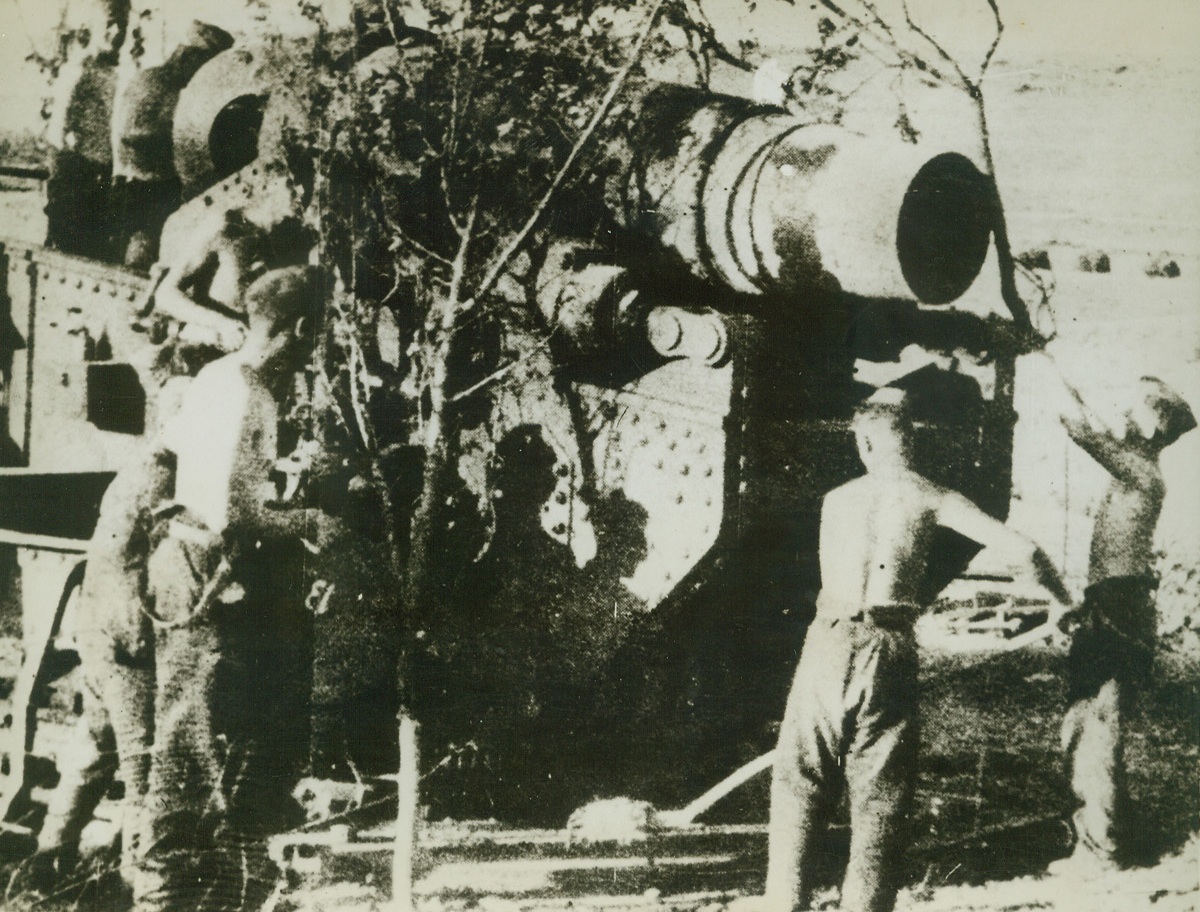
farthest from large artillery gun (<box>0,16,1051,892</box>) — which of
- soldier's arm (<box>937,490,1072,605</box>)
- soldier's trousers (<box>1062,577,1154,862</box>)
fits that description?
soldier's trousers (<box>1062,577,1154,862</box>)

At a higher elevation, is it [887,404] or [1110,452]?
[887,404]

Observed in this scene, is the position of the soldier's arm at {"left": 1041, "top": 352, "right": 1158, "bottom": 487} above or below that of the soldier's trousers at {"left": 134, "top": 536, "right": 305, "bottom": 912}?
above

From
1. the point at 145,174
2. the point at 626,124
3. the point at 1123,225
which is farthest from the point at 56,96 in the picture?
the point at 1123,225

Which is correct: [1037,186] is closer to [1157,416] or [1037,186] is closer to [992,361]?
[992,361]

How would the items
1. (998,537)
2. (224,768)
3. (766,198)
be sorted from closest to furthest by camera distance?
(224,768)
(766,198)
(998,537)

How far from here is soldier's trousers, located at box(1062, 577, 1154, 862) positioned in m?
2.92

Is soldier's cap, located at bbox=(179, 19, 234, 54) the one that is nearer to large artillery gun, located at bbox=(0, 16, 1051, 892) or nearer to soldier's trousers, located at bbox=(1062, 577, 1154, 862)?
large artillery gun, located at bbox=(0, 16, 1051, 892)

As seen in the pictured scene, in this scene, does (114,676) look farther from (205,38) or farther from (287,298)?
(205,38)

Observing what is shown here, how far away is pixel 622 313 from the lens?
2768 mm

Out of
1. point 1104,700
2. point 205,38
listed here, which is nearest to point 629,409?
point 205,38

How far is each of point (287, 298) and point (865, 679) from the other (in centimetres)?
208

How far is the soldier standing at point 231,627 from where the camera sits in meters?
2.67

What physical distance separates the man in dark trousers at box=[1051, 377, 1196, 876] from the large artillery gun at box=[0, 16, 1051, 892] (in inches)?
31.2

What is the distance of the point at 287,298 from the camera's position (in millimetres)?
2717
